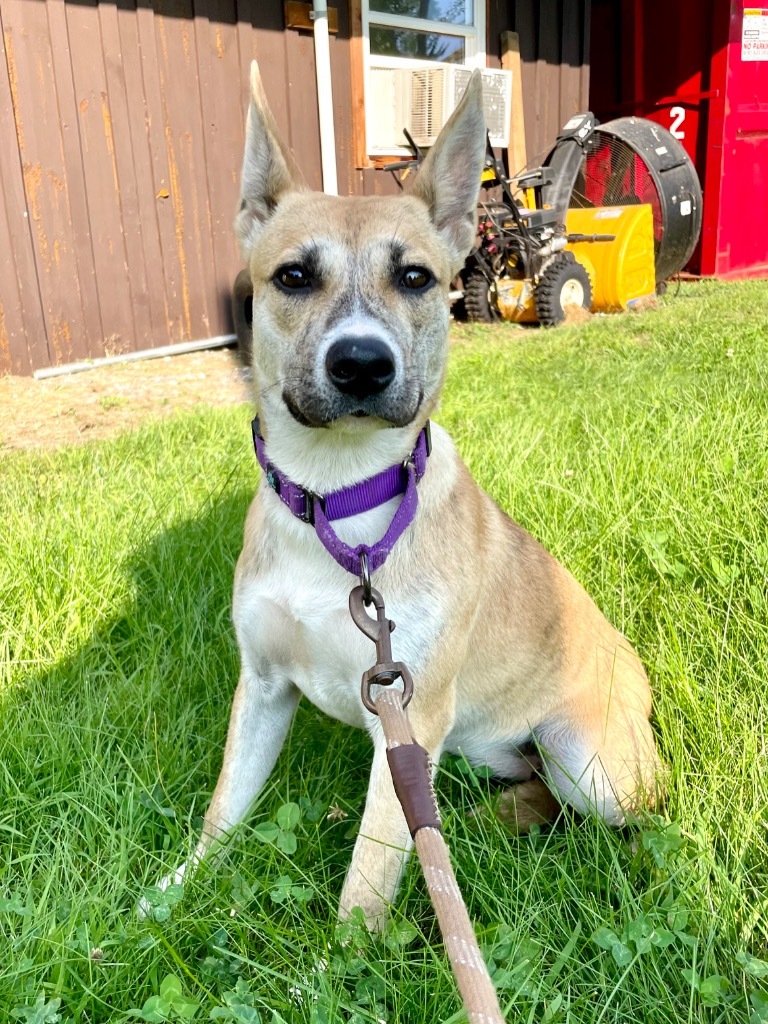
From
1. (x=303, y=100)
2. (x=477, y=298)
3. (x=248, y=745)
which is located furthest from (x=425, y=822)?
(x=477, y=298)

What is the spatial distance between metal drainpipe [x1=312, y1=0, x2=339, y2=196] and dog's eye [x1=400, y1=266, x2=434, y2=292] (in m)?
5.35

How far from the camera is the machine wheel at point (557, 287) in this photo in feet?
25.4

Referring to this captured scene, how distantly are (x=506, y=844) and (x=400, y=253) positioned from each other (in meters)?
1.45

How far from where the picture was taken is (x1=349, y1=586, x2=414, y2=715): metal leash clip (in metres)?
1.55

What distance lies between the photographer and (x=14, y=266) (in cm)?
597

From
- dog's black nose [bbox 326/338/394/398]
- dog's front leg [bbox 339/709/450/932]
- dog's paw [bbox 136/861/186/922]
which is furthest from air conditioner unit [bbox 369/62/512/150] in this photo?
dog's paw [bbox 136/861/186/922]

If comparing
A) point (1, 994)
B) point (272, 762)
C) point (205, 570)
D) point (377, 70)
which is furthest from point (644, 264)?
point (1, 994)

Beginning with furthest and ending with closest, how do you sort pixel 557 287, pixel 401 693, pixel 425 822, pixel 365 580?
pixel 557 287, pixel 365 580, pixel 401 693, pixel 425 822

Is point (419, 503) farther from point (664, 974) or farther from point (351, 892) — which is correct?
point (664, 974)

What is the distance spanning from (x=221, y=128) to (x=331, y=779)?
618 cm

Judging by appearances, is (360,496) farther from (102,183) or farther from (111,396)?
(102,183)

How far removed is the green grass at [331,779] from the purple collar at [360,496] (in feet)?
2.40

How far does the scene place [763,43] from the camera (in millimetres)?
10250

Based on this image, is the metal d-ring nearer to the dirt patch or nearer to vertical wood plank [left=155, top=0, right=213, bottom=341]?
the dirt patch
